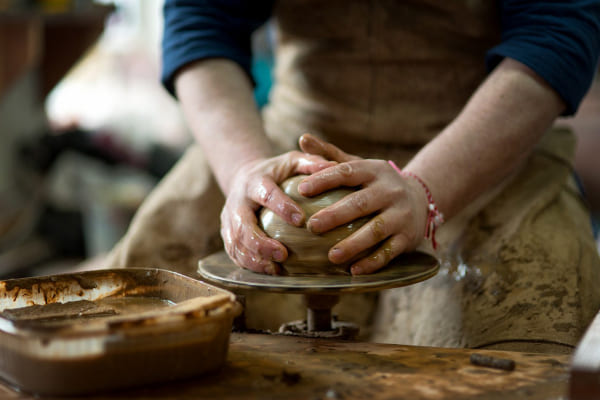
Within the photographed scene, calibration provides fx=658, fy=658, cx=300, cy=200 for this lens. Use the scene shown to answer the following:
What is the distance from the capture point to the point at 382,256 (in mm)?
891

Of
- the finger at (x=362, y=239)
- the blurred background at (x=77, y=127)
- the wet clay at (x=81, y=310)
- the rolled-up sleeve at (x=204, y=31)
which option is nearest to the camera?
the wet clay at (x=81, y=310)

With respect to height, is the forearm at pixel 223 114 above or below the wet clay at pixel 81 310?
above

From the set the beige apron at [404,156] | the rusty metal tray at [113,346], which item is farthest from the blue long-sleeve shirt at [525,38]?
the rusty metal tray at [113,346]

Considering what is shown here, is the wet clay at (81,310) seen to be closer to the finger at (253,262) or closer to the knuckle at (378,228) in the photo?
the finger at (253,262)

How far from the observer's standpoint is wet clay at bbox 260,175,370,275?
2.93ft

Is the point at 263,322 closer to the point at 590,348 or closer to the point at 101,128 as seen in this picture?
the point at 590,348

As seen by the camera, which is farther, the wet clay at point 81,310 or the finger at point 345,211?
the finger at point 345,211

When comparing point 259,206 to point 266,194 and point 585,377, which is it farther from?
point 585,377

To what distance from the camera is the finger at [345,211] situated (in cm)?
88

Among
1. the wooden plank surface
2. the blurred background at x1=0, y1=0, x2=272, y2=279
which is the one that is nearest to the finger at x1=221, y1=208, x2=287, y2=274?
the wooden plank surface

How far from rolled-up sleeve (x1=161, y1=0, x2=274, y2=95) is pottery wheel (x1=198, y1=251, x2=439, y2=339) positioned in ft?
1.41

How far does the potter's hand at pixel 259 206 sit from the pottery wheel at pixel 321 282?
24 millimetres

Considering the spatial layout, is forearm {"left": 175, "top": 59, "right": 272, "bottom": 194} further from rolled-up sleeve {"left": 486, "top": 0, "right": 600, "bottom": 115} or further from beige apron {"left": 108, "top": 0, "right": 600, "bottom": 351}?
rolled-up sleeve {"left": 486, "top": 0, "right": 600, "bottom": 115}

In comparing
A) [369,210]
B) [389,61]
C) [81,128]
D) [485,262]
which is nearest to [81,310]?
[369,210]
